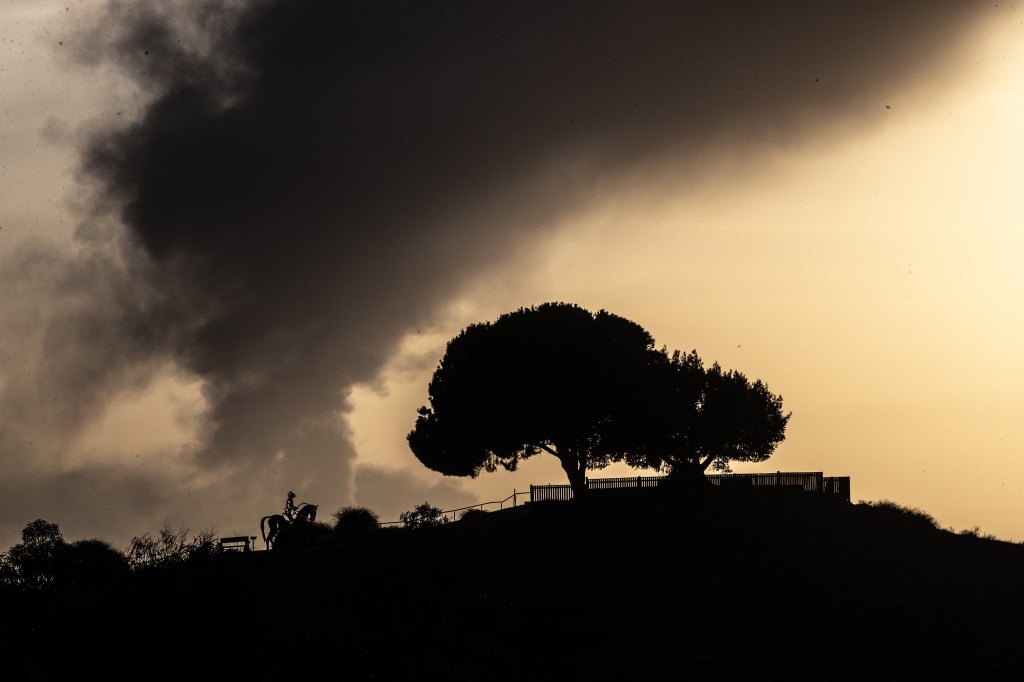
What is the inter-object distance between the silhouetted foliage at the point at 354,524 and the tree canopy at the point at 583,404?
14.7 meters

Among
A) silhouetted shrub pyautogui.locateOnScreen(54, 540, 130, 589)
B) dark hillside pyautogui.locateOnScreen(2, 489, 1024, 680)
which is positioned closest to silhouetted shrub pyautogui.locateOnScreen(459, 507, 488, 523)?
dark hillside pyautogui.locateOnScreen(2, 489, 1024, 680)

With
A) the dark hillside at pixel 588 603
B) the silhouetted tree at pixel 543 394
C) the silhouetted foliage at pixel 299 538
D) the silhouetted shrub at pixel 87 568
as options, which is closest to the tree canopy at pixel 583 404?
the silhouetted tree at pixel 543 394

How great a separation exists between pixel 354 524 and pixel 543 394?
19034mm

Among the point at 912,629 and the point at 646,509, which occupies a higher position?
the point at 646,509

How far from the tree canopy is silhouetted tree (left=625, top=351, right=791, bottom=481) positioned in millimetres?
76

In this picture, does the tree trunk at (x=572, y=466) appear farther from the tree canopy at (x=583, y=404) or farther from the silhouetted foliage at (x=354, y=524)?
the silhouetted foliage at (x=354, y=524)

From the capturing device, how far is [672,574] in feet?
191

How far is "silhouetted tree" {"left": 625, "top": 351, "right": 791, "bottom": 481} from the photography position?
8381 centimetres

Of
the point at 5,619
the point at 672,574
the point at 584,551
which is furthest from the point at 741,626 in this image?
the point at 5,619

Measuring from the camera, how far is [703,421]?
8538cm

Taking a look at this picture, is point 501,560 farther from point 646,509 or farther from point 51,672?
point 51,672

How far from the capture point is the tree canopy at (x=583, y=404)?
274 feet

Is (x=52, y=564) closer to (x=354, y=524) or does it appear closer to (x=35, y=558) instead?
(x=35, y=558)

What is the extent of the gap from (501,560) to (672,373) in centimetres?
3589
